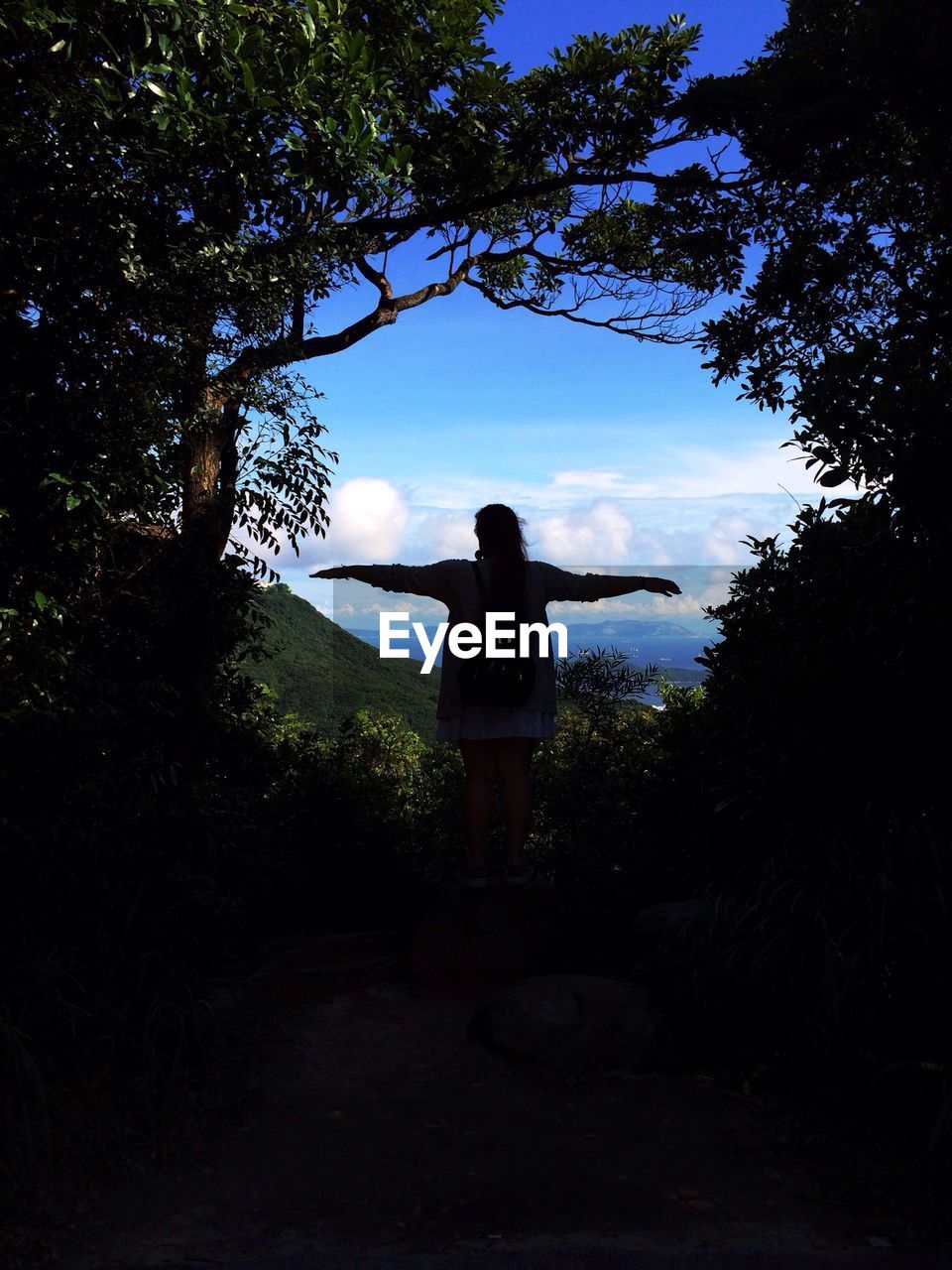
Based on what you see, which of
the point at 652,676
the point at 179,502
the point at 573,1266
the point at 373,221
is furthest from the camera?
the point at 373,221

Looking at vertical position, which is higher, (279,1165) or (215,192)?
(215,192)

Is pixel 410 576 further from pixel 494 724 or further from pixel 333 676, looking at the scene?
pixel 333 676

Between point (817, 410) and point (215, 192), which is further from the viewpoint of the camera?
point (215, 192)

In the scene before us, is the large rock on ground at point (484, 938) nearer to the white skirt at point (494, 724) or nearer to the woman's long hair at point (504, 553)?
the white skirt at point (494, 724)

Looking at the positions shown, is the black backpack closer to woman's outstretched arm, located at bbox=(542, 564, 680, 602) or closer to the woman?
the woman

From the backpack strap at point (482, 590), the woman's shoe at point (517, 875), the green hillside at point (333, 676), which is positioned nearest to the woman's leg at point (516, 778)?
the woman's shoe at point (517, 875)

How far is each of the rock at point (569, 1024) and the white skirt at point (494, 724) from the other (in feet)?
4.27

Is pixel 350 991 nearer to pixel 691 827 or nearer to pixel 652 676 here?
pixel 691 827

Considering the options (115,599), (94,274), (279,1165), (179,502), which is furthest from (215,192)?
(279,1165)

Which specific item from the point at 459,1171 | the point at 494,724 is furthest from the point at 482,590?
the point at 459,1171

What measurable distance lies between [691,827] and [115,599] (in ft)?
12.0

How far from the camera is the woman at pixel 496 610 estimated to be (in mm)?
5883

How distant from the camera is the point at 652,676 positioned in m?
7.41

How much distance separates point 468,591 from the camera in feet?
19.6
